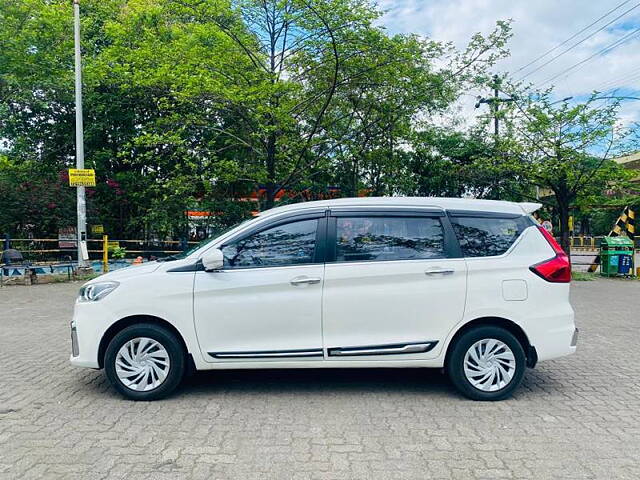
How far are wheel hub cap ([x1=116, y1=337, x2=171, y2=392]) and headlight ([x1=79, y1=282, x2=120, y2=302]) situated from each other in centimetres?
50

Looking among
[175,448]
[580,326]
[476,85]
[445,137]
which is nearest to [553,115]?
[476,85]

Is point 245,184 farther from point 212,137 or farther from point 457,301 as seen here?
point 457,301

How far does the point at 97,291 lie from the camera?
4.56 meters

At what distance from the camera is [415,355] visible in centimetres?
454

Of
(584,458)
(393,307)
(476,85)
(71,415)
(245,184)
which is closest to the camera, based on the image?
(584,458)

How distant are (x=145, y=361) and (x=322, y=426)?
1750 mm

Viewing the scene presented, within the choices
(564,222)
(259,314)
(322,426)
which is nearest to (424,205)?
(259,314)

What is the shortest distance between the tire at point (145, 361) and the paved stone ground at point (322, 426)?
16cm

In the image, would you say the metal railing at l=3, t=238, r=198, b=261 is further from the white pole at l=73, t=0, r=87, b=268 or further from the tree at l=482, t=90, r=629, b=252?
the tree at l=482, t=90, r=629, b=252

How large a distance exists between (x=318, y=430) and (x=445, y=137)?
16317 millimetres

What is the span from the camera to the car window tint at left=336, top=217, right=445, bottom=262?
4.62 meters

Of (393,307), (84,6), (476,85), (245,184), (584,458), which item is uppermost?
(84,6)

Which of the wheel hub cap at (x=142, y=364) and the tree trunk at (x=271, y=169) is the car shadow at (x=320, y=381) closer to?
the wheel hub cap at (x=142, y=364)

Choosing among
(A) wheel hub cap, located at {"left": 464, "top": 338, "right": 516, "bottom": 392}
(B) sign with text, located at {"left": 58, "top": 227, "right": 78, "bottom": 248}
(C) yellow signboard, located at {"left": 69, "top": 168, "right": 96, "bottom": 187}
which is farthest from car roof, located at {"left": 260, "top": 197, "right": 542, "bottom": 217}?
(B) sign with text, located at {"left": 58, "top": 227, "right": 78, "bottom": 248}
